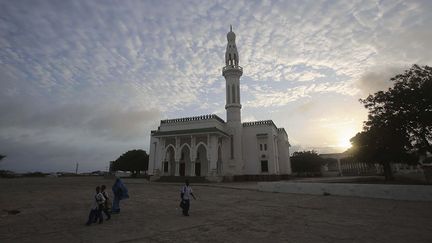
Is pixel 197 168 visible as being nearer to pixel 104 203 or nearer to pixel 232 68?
pixel 232 68

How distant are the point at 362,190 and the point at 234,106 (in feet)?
82.4

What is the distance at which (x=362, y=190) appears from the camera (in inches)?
612

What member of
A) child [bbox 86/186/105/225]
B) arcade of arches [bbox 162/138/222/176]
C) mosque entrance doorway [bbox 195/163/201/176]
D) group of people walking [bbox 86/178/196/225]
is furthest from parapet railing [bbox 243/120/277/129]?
child [bbox 86/186/105/225]

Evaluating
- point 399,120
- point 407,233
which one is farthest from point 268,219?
point 399,120

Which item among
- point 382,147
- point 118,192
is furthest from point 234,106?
point 118,192

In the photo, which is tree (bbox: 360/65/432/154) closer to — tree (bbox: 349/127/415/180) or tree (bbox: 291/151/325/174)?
tree (bbox: 349/127/415/180)

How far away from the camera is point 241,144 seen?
39.3m

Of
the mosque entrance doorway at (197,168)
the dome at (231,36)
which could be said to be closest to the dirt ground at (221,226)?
the mosque entrance doorway at (197,168)

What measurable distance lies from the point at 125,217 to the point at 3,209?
5719 mm

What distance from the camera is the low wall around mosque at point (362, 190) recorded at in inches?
532

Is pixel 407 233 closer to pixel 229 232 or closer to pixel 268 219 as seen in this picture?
pixel 268 219

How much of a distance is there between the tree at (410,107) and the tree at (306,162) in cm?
4750

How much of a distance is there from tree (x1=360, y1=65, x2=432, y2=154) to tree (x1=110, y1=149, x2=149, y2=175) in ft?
171

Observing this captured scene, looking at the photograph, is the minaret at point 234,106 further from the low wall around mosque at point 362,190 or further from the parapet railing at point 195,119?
the low wall around mosque at point 362,190
